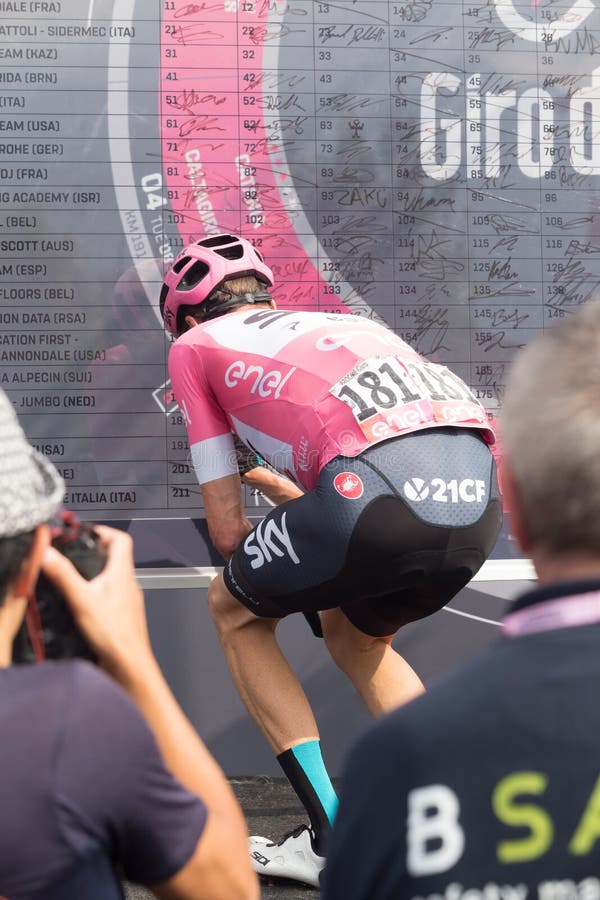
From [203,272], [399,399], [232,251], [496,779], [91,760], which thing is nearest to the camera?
[496,779]

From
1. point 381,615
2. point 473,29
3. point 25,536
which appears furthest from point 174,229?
point 25,536

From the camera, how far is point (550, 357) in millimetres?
985

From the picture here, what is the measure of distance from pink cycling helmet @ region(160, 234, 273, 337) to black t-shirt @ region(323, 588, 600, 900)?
2.20 meters

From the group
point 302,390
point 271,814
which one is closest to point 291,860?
point 271,814

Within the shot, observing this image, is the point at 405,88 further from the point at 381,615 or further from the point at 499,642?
the point at 499,642

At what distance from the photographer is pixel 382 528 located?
2365 millimetres

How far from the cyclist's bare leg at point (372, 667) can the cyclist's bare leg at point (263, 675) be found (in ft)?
0.64

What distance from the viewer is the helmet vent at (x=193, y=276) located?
9.98ft

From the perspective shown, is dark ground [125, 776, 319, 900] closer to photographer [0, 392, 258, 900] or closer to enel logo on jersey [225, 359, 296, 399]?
enel logo on jersey [225, 359, 296, 399]

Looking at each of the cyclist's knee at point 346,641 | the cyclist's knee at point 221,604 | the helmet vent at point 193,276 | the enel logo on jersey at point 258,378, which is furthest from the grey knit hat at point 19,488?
the helmet vent at point 193,276

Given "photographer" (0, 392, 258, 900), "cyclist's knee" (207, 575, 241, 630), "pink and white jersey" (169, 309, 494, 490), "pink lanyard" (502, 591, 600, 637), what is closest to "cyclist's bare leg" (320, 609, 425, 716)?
"cyclist's knee" (207, 575, 241, 630)

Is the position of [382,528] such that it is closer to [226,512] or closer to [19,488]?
[226,512]

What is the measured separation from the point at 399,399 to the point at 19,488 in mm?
1515

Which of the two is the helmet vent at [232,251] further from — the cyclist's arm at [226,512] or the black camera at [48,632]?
the black camera at [48,632]
